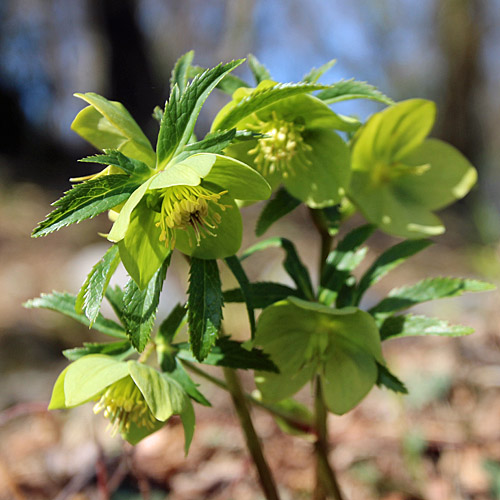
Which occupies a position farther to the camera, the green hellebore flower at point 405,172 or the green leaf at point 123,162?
the green hellebore flower at point 405,172

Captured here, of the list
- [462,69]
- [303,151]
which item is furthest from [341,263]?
[462,69]

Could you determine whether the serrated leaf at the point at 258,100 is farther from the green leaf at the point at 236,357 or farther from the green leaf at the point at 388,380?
the green leaf at the point at 388,380

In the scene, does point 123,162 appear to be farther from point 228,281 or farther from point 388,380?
point 228,281

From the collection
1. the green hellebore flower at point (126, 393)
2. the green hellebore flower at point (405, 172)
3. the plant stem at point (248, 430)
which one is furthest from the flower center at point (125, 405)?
the green hellebore flower at point (405, 172)

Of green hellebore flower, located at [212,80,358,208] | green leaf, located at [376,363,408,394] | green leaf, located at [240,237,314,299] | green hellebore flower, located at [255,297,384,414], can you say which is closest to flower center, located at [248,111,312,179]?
green hellebore flower, located at [212,80,358,208]

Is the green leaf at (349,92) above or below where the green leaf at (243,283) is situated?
above

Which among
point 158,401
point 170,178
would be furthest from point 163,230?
point 158,401
